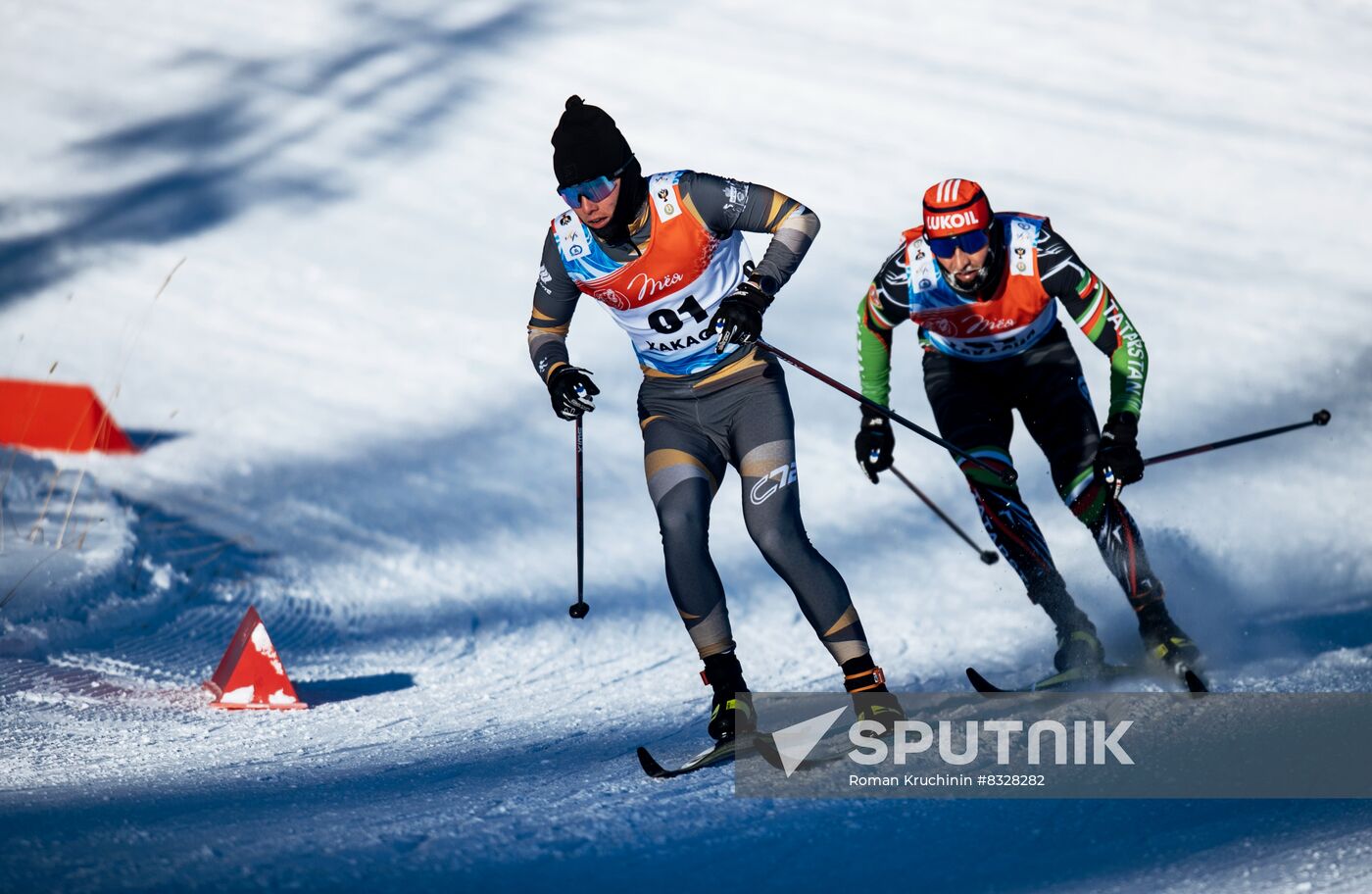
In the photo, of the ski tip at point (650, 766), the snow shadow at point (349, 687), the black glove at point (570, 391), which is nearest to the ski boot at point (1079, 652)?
the ski tip at point (650, 766)

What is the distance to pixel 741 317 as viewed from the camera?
→ 12.1 ft

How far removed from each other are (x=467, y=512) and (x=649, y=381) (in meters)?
4.11

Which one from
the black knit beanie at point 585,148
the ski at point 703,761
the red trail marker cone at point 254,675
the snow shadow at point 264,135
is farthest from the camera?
the snow shadow at point 264,135

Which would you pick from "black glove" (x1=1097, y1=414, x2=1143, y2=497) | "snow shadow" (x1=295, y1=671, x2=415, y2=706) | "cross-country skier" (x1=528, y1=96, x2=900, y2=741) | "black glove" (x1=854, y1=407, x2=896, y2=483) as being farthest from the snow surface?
"black glove" (x1=854, y1=407, x2=896, y2=483)

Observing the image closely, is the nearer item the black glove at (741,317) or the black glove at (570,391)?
the black glove at (741,317)

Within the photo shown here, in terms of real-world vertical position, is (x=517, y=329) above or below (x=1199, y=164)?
below

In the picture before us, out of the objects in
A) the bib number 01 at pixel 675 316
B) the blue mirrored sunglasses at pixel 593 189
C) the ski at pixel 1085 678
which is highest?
the blue mirrored sunglasses at pixel 593 189

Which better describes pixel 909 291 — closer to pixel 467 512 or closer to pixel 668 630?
pixel 668 630

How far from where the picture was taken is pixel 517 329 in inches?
450

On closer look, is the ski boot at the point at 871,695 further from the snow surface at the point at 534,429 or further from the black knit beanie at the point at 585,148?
the black knit beanie at the point at 585,148

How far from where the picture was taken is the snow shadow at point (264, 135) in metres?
12.5

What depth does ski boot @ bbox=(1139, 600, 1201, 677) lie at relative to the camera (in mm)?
4535

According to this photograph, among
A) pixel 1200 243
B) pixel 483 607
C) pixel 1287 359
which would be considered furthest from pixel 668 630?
pixel 1200 243

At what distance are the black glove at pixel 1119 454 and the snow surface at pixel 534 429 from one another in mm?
950
